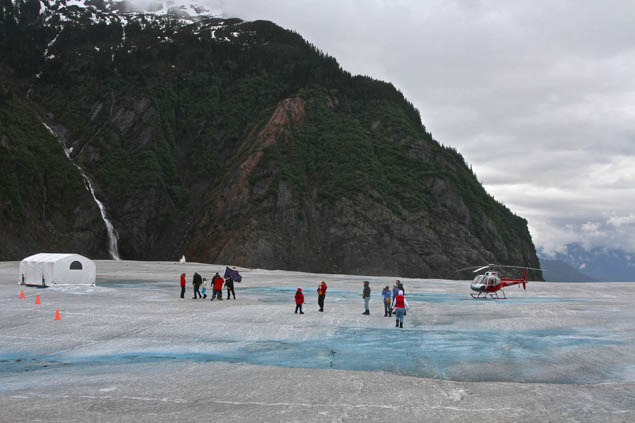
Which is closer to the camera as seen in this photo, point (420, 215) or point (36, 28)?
point (420, 215)

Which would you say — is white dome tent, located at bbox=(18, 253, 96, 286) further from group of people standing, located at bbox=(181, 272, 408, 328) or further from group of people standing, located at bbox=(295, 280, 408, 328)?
group of people standing, located at bbox=(295, 280, 408, 328)

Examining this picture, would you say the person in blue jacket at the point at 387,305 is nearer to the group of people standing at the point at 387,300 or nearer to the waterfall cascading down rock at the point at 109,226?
the group of people standing at the point at 387,300

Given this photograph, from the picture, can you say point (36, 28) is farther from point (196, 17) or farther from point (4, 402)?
point (4, 402)

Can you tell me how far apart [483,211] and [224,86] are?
54.7m

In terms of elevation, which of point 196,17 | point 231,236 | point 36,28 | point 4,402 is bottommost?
point 4,402

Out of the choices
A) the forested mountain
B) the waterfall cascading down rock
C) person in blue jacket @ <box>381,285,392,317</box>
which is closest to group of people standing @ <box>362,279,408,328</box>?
person in blue jacket @ <box>381,285,392,317</box>

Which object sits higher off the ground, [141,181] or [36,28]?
[36,28]

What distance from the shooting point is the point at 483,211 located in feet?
311

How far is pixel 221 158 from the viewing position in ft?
327

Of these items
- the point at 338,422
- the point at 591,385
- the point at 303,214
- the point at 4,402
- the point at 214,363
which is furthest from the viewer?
the point at 303,214

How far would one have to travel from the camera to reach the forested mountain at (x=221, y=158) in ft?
262

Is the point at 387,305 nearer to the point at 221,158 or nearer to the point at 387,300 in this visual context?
the point at 387,300

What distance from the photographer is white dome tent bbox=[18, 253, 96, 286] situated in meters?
36.1

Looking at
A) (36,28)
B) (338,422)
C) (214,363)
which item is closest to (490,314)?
(214,363)
